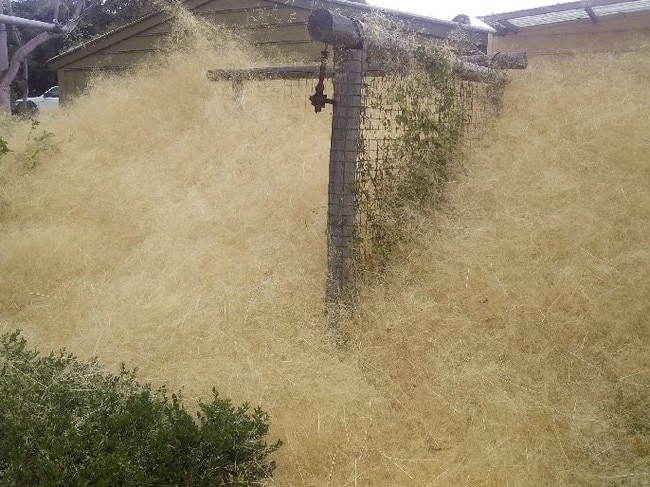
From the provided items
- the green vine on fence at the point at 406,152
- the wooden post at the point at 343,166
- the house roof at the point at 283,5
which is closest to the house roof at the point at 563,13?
the house roof at the point at 283,5

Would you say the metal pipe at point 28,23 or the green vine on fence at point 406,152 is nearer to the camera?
the green vine on fence at point 406,152

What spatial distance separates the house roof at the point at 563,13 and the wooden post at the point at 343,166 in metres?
7.37

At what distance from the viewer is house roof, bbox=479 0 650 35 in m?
10.0

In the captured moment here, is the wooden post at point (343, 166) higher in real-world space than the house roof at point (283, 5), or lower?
lower

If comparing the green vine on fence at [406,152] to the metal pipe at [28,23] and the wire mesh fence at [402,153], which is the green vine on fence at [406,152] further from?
the metal pipe at [28,23]

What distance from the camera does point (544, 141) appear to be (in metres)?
6.42

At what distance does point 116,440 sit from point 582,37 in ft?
36.6

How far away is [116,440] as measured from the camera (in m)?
3.04

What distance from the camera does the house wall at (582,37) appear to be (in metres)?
10.2

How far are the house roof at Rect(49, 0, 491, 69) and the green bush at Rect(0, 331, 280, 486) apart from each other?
7528 millimetres

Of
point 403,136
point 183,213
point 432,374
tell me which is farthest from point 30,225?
point 432,374

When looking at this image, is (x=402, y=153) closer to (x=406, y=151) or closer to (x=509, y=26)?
(x=406, y=151)

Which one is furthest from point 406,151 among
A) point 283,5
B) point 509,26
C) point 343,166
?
point 509,26

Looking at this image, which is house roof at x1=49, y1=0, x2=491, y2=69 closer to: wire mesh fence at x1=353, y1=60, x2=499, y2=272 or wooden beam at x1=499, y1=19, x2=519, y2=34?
wooden beam at x1=499, y1=19, x2=519, y2=34
